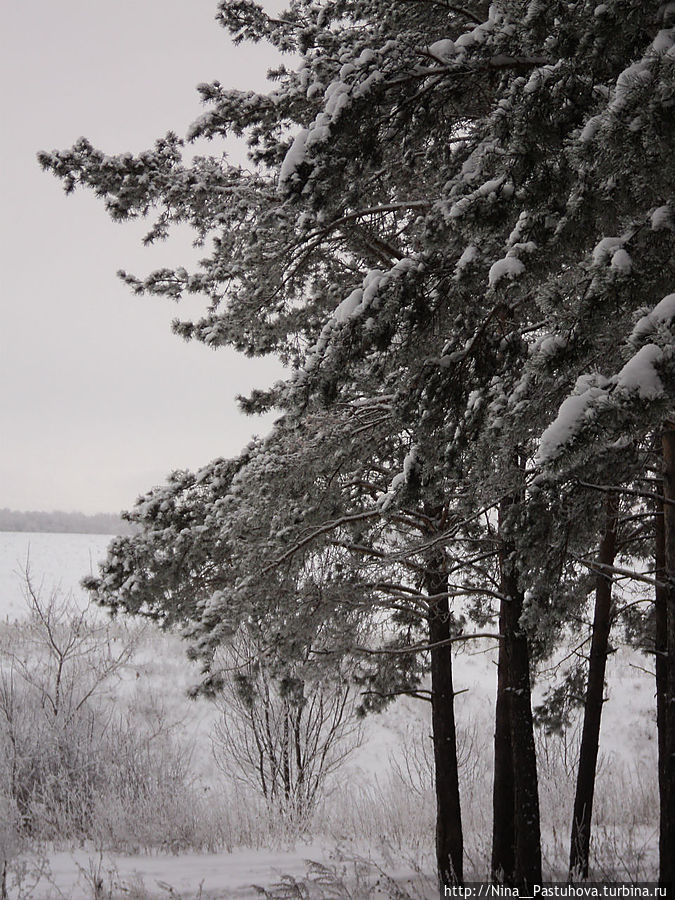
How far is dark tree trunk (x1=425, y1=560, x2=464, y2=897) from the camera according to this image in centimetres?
763

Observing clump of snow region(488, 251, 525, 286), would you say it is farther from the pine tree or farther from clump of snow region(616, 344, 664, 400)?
clump of snow region(616, 344, 664, 400)

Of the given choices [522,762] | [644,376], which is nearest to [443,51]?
[644,376]

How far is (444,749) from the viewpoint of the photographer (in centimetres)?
780

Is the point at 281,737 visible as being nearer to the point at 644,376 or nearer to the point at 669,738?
the point at 669,738

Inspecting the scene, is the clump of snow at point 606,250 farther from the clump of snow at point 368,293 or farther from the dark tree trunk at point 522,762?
the dark tree trunk at point 522,762

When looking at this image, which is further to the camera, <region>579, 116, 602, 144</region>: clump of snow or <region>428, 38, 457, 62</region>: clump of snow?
<region>428, 38, 457, 62</region>: clump of snow

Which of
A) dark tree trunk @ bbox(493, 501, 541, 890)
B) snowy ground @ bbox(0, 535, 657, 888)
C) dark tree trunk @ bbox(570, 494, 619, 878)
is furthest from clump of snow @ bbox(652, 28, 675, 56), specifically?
snowy ground @ bbox(0, 535, 657, 888)

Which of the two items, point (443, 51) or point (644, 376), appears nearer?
point (644, 376)

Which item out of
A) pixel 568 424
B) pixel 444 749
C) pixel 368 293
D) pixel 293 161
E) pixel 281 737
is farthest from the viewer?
pixel 281 737

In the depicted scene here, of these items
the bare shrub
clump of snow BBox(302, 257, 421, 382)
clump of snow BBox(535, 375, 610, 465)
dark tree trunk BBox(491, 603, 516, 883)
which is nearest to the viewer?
clump of snow BBox(535, 375, 610, 465)

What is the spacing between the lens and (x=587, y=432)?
2.66 meters

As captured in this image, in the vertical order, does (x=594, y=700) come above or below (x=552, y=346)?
below

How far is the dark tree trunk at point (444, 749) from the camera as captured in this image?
25.0 ft

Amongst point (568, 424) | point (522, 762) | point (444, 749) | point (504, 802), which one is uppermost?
point (568, 424)
